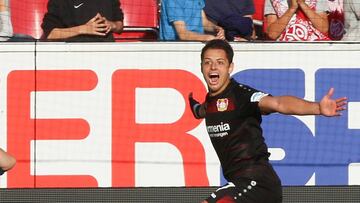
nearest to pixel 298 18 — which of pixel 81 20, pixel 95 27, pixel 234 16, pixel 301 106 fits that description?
pixel 234 16

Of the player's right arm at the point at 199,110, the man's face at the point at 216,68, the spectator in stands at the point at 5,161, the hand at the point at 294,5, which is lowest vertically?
the spectator in stands at the point at 5,161

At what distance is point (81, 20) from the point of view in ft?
37.7

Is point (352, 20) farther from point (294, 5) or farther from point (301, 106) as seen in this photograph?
point (301, 106)

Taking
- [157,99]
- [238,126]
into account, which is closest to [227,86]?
[238,126]

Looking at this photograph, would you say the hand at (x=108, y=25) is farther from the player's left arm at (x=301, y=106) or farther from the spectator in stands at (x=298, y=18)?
the player's left arm at (x=301, y=106)

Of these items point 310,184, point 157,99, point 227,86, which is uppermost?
point 227,86

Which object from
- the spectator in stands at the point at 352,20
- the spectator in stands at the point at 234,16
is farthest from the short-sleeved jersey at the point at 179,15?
the spectator in stands at the point at 352,20

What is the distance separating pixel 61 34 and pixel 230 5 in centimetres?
181

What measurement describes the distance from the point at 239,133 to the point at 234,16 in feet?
A: 13.8

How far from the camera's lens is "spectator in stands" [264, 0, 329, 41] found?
11719 millimetres

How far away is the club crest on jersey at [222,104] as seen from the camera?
7570mm

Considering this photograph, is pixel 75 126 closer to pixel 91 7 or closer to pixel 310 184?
pixel 91 7

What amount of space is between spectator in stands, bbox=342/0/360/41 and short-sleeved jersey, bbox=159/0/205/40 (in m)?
1.53

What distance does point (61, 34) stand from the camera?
11.4m
